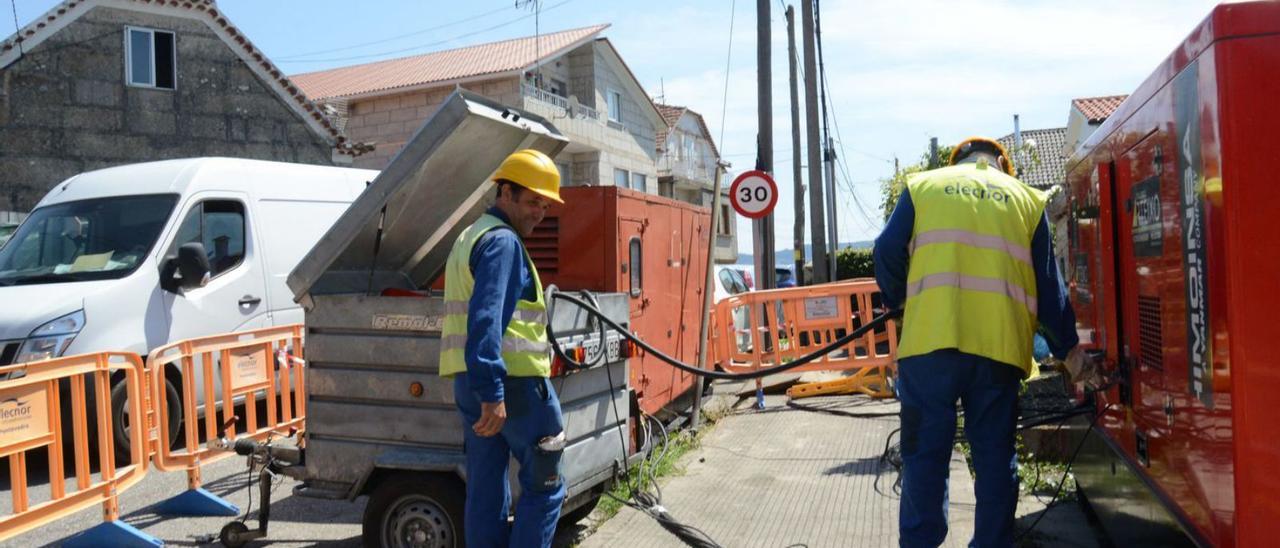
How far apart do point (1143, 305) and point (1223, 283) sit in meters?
1.00

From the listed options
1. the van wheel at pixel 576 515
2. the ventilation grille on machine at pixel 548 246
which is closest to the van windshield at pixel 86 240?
the ventilation grille on machine at pixel 548 246

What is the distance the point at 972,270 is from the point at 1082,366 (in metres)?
0.69

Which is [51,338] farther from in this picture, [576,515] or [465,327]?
[465,327]

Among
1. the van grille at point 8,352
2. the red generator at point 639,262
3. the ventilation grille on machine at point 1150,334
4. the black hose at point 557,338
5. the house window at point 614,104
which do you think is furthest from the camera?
the house window at point 614,104

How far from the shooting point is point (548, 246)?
22.0ft

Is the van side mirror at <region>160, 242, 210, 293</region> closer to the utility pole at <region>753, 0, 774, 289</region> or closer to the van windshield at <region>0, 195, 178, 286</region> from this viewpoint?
the van windshield at <region>0, 195, 178, 286</region>

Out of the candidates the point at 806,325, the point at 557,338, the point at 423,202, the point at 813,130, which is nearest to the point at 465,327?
the point at 557,338

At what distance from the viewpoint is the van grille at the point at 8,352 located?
7043 millimetres

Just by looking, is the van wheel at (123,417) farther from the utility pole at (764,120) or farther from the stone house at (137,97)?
the stone house at (137,97)

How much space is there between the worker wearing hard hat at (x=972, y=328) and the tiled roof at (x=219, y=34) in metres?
17.6

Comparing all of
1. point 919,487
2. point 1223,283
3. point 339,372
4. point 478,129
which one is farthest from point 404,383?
point 1223,283

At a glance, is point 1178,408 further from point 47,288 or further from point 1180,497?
point 47,288

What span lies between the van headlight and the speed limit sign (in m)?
5.93

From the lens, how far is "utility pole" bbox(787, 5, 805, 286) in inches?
733
